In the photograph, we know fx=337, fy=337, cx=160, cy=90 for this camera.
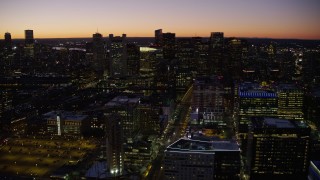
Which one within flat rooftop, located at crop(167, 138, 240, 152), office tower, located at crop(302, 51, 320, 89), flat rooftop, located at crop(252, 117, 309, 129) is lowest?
flat rooftop, located at crop(167, 138, 240, 152)

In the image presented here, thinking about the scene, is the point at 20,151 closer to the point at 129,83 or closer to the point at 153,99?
the point at 153,99

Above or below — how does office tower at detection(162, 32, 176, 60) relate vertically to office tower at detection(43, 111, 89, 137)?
above

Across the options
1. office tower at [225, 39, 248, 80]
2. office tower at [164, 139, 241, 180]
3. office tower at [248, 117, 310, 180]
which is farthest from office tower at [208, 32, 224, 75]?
office tower at [164, 139, 241, 180]

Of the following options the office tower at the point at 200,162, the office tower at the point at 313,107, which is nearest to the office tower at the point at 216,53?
the office tower at the point at 313,107

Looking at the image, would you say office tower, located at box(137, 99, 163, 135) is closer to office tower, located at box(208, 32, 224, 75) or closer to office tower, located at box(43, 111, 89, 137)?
office tower, located at box(43, 111, 89, 137)

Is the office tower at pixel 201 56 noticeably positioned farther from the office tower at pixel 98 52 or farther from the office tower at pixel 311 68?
the office tower at pixel 98 52

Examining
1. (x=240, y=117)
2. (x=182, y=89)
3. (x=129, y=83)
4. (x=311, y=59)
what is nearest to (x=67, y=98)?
(x=129, y=83)
